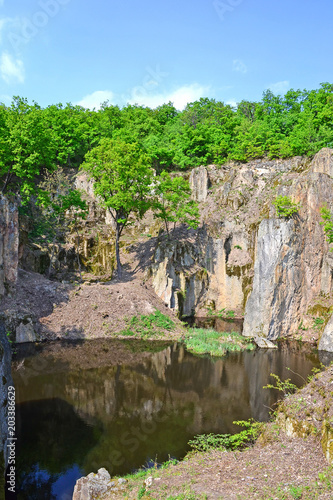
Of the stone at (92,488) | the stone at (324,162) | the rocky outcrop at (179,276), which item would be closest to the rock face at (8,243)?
the rocky outcrop at (179,276)

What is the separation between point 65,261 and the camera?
3394 centimetres

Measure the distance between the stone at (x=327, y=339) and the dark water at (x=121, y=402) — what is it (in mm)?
1345

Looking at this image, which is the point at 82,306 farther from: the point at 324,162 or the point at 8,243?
the point at 324,162

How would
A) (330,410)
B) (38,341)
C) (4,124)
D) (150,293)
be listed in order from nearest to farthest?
1. (330,410)
2. (38,341)
3. (150,293)
4. (4,124)

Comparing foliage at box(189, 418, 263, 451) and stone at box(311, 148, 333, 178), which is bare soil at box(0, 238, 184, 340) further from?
stone at box(311, 148, 333, 178)

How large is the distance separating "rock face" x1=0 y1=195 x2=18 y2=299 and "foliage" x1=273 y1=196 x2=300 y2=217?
19.6m

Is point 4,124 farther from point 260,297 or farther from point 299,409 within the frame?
point 299,409

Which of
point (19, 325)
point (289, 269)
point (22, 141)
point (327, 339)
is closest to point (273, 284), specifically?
point (289, 269)

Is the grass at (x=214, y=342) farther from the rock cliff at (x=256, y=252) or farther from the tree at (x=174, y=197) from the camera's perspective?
the tree at (x=174, y=197)

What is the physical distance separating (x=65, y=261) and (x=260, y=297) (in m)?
18.9

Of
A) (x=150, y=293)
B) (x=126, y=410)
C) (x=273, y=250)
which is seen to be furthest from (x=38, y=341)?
(x=273, y=250)

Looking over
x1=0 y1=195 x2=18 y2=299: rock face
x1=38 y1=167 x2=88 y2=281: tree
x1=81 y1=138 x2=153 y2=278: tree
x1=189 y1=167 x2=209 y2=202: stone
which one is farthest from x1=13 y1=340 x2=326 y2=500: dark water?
x1=189 y1=167 x2=209 y2=202: stone

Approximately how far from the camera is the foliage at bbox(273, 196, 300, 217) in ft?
85.7

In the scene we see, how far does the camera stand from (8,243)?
24625mm
